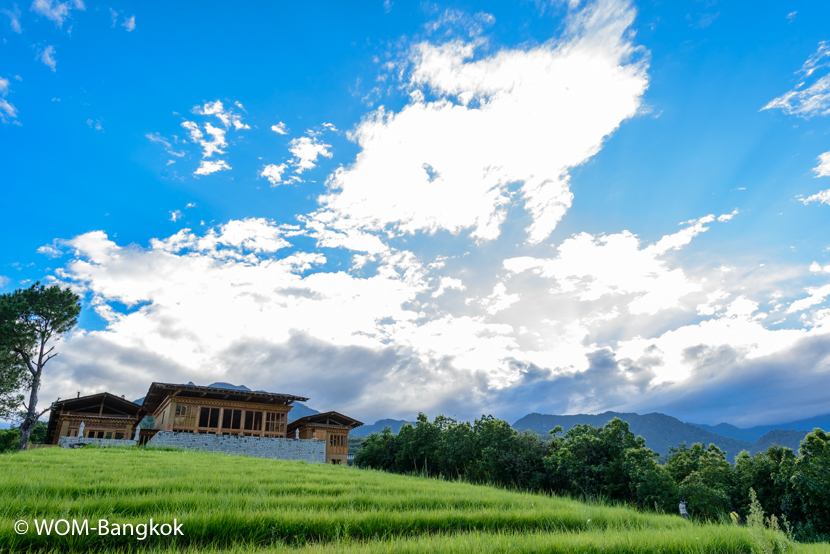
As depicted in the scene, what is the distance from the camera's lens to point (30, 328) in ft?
120

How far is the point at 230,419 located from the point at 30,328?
20.1 meters

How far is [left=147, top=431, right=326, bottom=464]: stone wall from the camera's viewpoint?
1148 inches

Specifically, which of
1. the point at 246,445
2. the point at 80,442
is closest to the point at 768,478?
the point at 246,445

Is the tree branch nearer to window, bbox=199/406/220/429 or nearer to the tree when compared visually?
the tree

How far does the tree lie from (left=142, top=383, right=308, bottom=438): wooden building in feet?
35.2

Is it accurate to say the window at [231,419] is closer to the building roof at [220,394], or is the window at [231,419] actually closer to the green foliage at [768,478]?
the building roof at [220,394]

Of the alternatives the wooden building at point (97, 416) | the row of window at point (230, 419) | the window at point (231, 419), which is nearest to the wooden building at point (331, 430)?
the row of window at point (230, 419)

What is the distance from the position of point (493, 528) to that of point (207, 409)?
3249 cm

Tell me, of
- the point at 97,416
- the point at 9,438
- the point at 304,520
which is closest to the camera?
the point at 304,520

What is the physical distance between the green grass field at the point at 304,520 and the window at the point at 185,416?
24.9 metres

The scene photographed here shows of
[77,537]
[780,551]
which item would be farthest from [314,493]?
[780,551]

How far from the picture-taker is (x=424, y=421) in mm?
38906

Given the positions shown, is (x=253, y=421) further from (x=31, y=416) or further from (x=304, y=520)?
(x=304, y=520)

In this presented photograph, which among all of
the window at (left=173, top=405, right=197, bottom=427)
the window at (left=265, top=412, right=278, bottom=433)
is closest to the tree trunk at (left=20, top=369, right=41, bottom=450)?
the window at (left=173, top=405, right=197, bottom=427)
